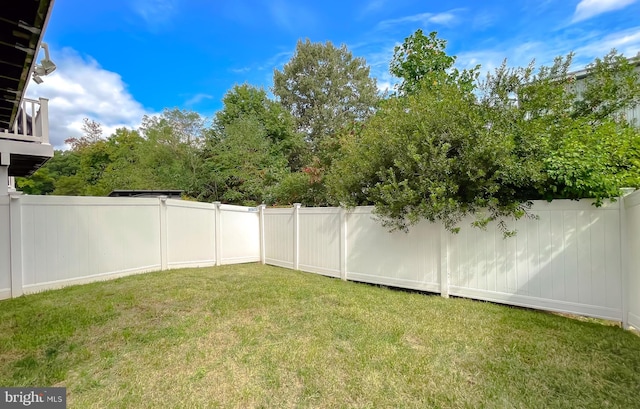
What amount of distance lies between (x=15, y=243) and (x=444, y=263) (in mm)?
6612

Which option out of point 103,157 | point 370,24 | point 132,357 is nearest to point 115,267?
point 132,357

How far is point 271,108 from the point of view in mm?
20031

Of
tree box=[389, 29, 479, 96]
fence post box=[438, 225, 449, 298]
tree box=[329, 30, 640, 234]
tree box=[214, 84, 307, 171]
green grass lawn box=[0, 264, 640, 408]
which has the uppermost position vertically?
tree box=[214, 84, 307, 171]

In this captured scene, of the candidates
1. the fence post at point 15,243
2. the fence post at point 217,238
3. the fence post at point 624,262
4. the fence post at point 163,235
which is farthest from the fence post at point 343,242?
the fence post at point 15,243

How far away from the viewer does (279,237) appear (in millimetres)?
8016

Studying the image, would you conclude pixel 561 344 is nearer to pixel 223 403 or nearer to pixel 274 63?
pixel 223 403

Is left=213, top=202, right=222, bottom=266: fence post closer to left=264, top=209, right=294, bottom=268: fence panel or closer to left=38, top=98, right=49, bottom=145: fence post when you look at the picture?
left=264, top=209, right=294, bottom=268: fence panel

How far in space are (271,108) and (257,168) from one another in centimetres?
808

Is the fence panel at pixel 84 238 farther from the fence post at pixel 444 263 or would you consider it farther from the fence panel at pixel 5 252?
the fence post at pixel 444 263

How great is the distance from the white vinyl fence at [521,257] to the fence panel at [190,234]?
3.02m

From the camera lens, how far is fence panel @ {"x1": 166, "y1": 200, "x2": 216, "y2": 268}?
22.7ft

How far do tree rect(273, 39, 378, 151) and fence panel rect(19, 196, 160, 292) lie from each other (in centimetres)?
1700

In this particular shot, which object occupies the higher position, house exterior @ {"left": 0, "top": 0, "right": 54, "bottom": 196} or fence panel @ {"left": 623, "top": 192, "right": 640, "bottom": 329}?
house exterior @ {"left": 0, "top": 0, "right": 54, "bottom": 196}

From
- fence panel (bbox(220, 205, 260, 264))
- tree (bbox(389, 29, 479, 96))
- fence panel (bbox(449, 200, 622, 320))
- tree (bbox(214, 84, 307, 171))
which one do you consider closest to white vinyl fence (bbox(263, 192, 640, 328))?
fence panel (bbox(449, 200, 622, 320))
